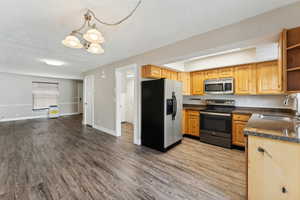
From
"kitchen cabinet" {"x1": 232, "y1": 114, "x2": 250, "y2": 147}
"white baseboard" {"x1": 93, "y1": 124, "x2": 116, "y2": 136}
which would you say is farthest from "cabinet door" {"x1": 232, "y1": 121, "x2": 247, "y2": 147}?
"white baseboard" {"x1": 93, "y1": 124, "x2": 116, "y2": 136}

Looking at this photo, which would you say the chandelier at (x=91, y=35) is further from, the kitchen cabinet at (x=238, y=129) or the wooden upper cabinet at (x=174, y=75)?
the kitchen cabinet at (x=238, y=129)

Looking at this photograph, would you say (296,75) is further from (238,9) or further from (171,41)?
(171,41)

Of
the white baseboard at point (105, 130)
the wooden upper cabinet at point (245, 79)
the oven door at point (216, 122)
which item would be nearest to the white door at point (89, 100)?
the white baseboard at point (105, 130)

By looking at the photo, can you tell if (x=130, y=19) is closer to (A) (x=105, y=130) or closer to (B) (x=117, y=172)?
(B) (x=117, y=172)

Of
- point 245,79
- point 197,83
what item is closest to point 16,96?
point 197,83

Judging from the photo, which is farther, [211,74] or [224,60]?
[211,74]

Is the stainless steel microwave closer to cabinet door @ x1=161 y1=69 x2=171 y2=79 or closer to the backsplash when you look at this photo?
the backsplash

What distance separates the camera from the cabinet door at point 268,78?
2766mm

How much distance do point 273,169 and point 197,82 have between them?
120 inches

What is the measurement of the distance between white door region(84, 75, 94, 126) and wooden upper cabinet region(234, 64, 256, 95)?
201 inches

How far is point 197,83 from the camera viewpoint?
156 inches

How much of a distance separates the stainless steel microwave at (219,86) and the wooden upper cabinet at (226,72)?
124 millimetres

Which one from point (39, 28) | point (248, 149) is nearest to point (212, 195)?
point (248, 149)

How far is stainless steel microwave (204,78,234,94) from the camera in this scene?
129 inches
